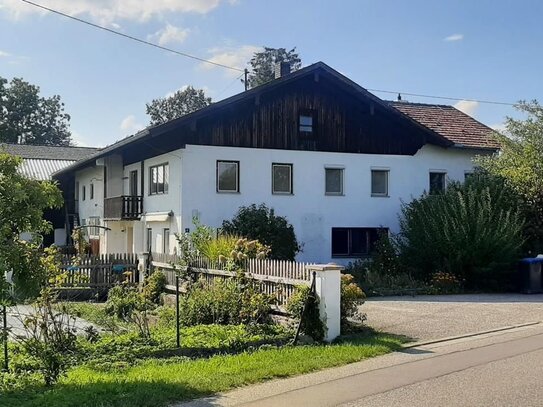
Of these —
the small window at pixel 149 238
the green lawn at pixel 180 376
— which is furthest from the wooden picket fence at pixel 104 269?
the green lawn at pixel 180 376

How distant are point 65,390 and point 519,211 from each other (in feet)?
62.6

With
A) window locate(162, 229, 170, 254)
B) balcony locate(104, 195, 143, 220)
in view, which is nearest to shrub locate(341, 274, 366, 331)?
window locate(162, 229, 170, 254)

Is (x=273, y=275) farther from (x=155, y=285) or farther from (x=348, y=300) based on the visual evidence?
(x=155, y=285)

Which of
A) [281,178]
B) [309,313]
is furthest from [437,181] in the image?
[309,313]

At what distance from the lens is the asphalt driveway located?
43.4 feet

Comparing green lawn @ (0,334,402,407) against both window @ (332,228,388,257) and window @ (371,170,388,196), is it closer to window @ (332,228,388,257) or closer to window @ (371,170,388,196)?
window @ (332,228,388,257)

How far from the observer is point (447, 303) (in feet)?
59.2

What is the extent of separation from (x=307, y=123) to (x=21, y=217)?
19.4 metres

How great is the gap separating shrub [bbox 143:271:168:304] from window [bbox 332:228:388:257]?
9421mm

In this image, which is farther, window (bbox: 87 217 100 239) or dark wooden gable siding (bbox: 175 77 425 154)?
window (bbox: 87 217 100 239)

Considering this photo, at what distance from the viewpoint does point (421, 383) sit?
8516 mm

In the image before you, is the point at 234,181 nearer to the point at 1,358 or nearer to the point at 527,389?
the point at 1,358

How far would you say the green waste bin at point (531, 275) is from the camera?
69.2ft

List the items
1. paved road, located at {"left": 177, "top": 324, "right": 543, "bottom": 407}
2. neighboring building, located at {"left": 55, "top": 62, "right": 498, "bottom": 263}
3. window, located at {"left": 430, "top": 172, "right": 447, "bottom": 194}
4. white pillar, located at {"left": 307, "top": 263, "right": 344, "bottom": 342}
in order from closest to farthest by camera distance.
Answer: paved road, located at {"left": 177, "top": 324, "right": 543, "bottom": 407} < white pillar, located at {"left": 307, "top": 263, "right": 344, "bottom": 342} < neighboring building, located at {"left": 55, "top": 62, "right": 498, "bottom": 263} < window, located at {"left": 430, "top": 172, "right": 447, "bottom": 194}
